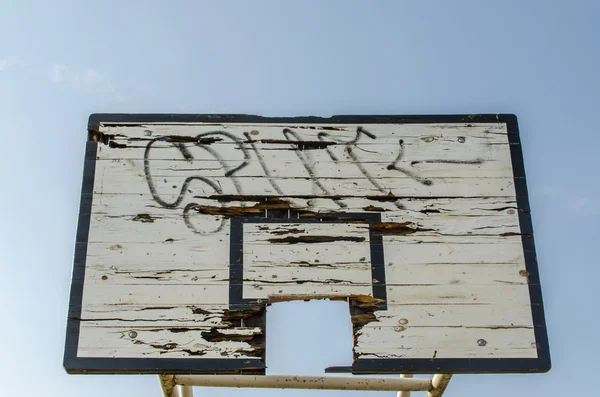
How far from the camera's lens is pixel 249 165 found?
4.35 metres

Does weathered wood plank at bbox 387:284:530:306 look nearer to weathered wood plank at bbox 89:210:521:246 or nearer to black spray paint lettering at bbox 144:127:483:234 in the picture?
weathered wood plank at bbox 89:210:521:246

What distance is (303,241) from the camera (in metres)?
4.14

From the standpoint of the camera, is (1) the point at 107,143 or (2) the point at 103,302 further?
(1) the point at 107,143

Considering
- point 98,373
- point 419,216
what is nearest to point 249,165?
point 419,216

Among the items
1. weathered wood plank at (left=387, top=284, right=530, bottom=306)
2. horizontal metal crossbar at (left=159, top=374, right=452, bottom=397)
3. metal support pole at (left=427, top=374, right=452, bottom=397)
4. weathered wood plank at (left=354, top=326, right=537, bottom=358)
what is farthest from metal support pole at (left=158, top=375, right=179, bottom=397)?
metal support pole at (left=427, top=374, right=452, bottom=397)

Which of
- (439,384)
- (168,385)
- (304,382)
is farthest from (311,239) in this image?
(439,384)

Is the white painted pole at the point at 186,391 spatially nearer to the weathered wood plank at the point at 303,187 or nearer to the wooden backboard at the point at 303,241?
the wooden backboard at the point at 303,241

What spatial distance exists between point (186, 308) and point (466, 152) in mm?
1821

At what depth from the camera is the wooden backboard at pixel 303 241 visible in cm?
390

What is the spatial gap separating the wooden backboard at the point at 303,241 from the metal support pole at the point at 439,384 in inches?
38.3

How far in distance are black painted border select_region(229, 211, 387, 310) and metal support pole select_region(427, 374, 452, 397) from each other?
3.64ft

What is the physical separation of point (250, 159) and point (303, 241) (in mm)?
588

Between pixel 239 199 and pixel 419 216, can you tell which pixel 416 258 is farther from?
pixel 239 199

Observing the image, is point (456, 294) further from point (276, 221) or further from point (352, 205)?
point (276, 221)
